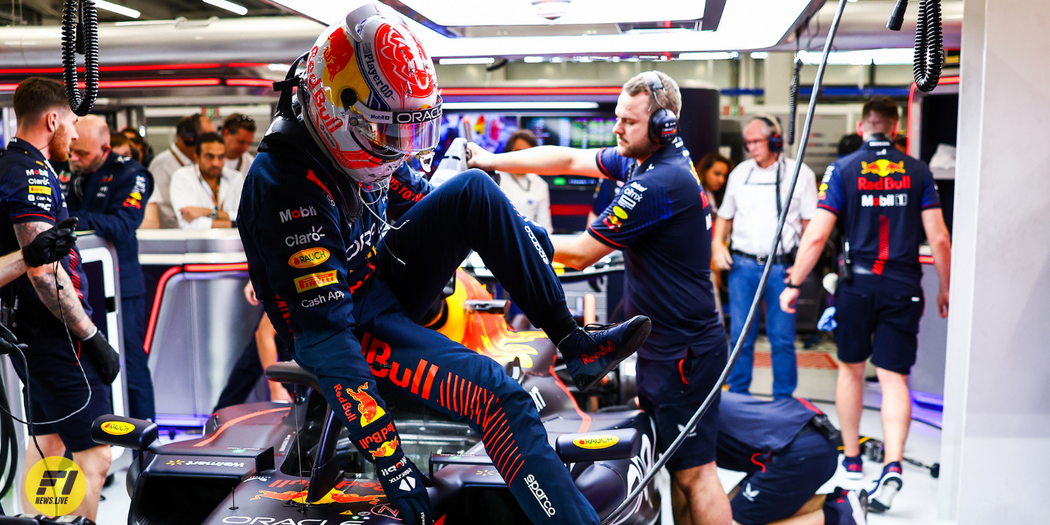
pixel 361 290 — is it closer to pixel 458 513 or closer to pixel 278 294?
pixel 278 294

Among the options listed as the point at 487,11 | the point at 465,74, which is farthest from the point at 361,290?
the point at 465,74

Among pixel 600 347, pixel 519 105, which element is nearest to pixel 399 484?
pixel 600 347

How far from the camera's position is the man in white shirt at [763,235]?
14.9 ft

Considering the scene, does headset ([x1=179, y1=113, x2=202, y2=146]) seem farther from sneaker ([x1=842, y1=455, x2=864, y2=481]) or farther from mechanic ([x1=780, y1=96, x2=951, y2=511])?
sneaker ([x1=842, y1=455, x2=864, y2=481])

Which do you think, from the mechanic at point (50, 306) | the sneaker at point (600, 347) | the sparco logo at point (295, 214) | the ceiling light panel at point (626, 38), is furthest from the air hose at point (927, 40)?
the mechanic at point (50, 306)

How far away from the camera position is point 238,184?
4.88 m

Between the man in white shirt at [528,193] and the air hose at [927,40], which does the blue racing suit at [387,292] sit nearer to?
the air hose at [927,40]

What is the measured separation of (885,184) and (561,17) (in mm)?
2182

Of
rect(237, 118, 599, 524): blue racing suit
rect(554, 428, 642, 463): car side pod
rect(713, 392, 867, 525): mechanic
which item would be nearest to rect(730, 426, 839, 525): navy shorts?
rect(713, 392, 867, 525): mechanic

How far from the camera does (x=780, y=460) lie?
2576 mm

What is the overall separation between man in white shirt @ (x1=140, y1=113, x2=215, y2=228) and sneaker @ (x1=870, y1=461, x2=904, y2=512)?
14.3 feet

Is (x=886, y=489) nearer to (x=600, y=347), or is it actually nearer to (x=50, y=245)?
(x=600, y=347)

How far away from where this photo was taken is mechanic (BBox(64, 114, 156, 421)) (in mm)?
3678

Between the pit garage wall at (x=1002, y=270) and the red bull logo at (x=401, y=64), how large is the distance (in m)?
2.30
